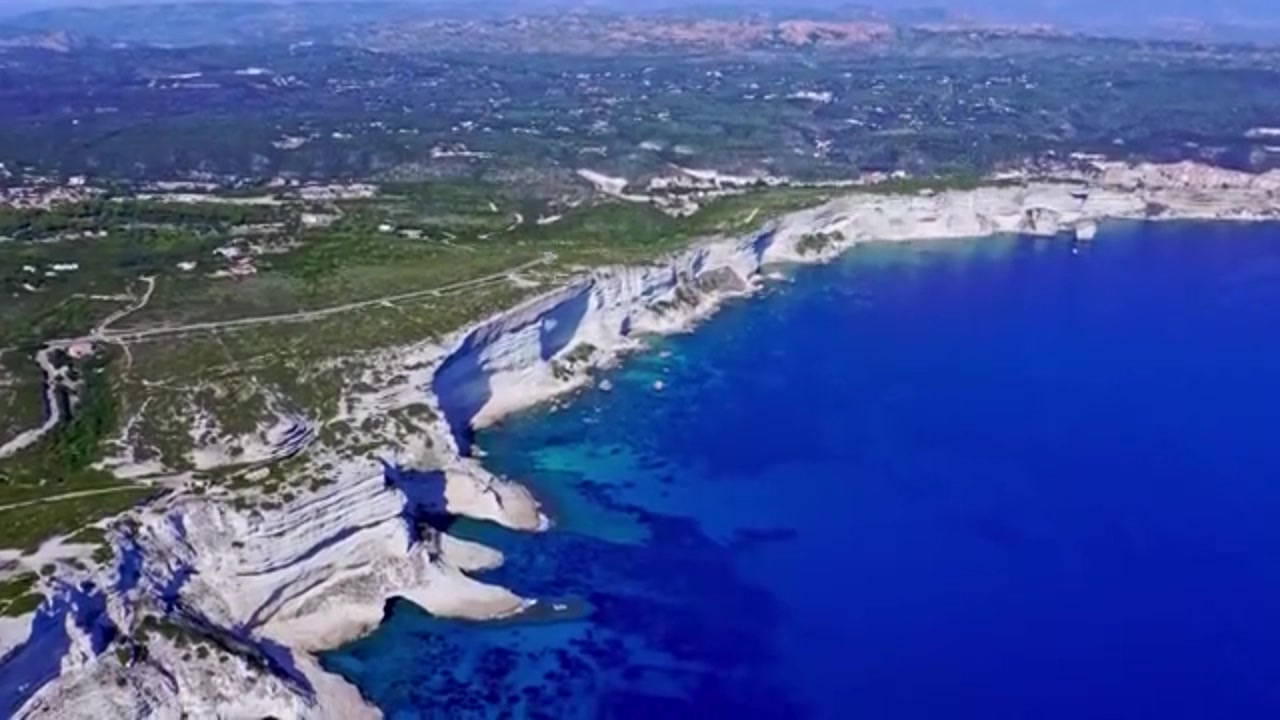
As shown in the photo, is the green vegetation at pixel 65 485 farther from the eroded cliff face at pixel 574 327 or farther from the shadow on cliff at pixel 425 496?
the eroded cliff face at pixel 574 327

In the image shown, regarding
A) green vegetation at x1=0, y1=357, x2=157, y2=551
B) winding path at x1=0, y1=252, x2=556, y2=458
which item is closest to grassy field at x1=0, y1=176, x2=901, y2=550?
green vegetation at x1=0, y1=357, x2=157, y2=551

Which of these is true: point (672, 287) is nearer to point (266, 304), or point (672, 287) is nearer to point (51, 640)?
point (266, 304)

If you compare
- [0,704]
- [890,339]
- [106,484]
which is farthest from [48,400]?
[890,339]

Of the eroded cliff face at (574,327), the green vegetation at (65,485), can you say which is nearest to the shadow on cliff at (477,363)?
the eroded cliff face at (574,327)

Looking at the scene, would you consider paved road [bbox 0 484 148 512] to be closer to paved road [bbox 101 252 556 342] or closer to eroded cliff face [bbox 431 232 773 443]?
eroded cliff face [bbox 431 232 773 443]

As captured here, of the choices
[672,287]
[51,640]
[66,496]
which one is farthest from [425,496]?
[672,287]

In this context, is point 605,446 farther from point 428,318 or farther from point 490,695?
point 490,695
